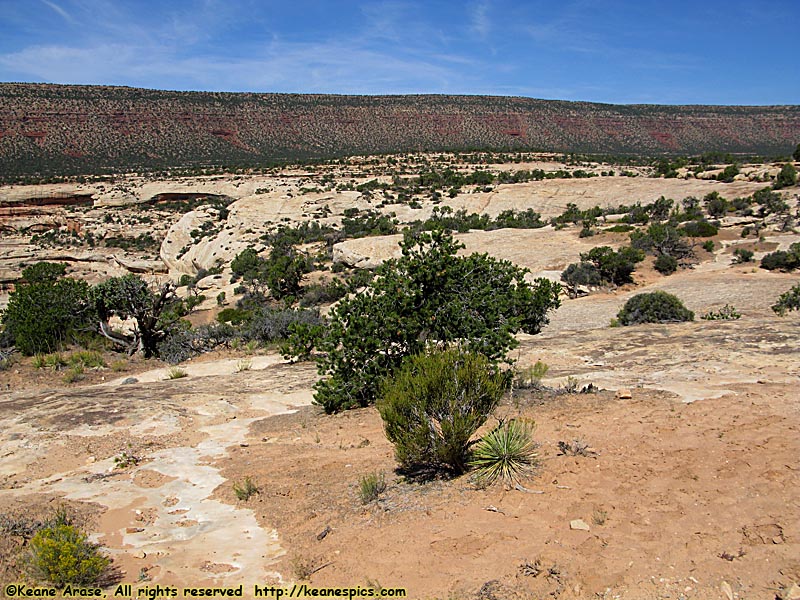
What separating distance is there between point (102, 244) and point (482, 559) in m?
42.8

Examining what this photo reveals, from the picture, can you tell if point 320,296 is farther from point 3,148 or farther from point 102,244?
point 3,148

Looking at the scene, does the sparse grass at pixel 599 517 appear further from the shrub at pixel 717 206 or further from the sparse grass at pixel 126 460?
the shrub at pixel 717 206

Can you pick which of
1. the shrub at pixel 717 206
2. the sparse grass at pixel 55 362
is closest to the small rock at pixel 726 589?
the sparse grass at pixel 55 362

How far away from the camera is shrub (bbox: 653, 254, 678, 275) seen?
20.4 m

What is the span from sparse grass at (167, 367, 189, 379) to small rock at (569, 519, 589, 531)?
9776mm

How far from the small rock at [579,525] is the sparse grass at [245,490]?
10.4 ft

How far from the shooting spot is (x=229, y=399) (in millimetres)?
9953

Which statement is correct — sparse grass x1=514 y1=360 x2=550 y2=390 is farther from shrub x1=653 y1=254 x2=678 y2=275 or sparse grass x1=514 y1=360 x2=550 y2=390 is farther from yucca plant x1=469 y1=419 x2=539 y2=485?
shrub x1=653 y1=254 x2=678 y2=275

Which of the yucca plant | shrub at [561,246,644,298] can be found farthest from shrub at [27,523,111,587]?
shrub at [561,246,644,298]

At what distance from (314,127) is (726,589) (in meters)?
77.5

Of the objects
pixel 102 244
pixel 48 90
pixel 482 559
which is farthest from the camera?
pixel 48 90

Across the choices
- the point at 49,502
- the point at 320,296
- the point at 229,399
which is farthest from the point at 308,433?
the point at 320,296

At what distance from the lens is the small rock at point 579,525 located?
14.3 ft

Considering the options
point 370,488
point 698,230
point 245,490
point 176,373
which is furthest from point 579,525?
point 698,230
